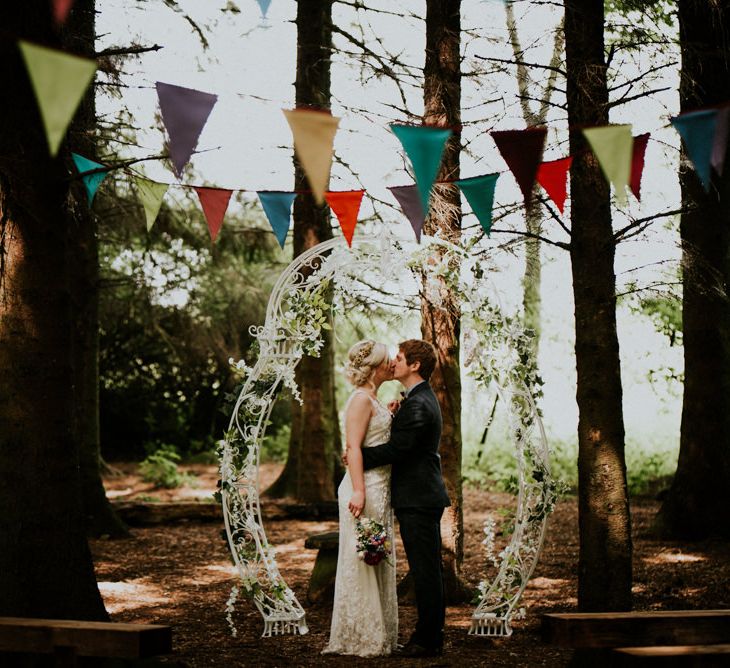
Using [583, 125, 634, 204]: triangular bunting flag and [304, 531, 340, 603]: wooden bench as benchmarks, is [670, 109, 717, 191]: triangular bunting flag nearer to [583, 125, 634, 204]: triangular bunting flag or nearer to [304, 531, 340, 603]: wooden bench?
[583, 125, 634, 204]: triangular bunting flag

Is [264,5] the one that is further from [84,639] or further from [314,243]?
[314,243]

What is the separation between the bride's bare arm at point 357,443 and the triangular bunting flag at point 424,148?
1406mm

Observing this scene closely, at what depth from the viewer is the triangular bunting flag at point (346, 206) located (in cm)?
565

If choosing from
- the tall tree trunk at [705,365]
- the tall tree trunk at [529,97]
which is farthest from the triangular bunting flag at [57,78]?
the tall tree trunk at [705,365]

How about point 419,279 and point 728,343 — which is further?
point 728,343

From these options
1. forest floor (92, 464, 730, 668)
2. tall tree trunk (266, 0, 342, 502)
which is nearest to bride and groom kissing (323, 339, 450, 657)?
forest floor (92, 464, 730, 668)

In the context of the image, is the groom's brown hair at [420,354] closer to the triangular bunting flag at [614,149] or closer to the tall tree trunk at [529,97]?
the tall tree trunk at [529,97]

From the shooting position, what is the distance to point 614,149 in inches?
158

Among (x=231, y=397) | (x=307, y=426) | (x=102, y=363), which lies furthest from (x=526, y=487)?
(x=102, y=363)

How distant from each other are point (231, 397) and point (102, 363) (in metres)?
11.2

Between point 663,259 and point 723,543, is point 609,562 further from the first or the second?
point 723,543

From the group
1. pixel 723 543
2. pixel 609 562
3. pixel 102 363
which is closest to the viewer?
pixel 609 562

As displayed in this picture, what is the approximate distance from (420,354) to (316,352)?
951 mm

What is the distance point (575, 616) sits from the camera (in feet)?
11.5
